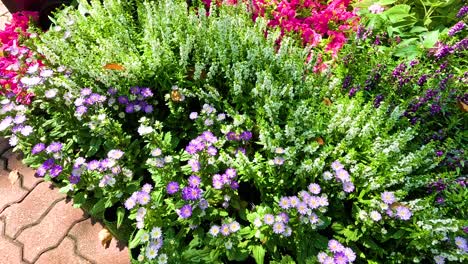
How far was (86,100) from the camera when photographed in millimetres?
2312

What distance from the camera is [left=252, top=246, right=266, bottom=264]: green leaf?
6.02ft

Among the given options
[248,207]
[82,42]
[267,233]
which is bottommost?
[248,207]

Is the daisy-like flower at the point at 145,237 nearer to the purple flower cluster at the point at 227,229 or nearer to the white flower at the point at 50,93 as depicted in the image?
the purple flower cluster at the point at 227,229

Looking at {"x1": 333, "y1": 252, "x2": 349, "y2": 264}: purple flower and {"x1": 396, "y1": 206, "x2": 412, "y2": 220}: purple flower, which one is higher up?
{"x1": 396, "y1": 206, "x2": 412, "y2": 220}: purple flower

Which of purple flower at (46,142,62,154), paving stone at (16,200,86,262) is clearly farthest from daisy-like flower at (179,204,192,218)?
paving stone at (16,200,86,262)

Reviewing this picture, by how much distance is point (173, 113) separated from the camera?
238 centimetres

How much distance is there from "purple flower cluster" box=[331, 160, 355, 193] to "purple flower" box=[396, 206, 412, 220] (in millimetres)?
234

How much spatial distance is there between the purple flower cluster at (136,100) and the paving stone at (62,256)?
106cm

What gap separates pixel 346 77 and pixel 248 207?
112 cm

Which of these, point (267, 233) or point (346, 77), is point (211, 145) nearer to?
point (267, 233)

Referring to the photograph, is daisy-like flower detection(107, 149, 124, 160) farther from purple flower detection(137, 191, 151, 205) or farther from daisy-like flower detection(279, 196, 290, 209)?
daisy-like flower detection(279, 196, 290, 209)

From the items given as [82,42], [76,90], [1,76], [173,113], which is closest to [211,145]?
[173,113]

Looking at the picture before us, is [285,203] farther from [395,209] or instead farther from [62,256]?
[62,256]

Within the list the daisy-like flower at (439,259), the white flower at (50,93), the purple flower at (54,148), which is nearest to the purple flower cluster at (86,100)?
the white flower at (50,93)
